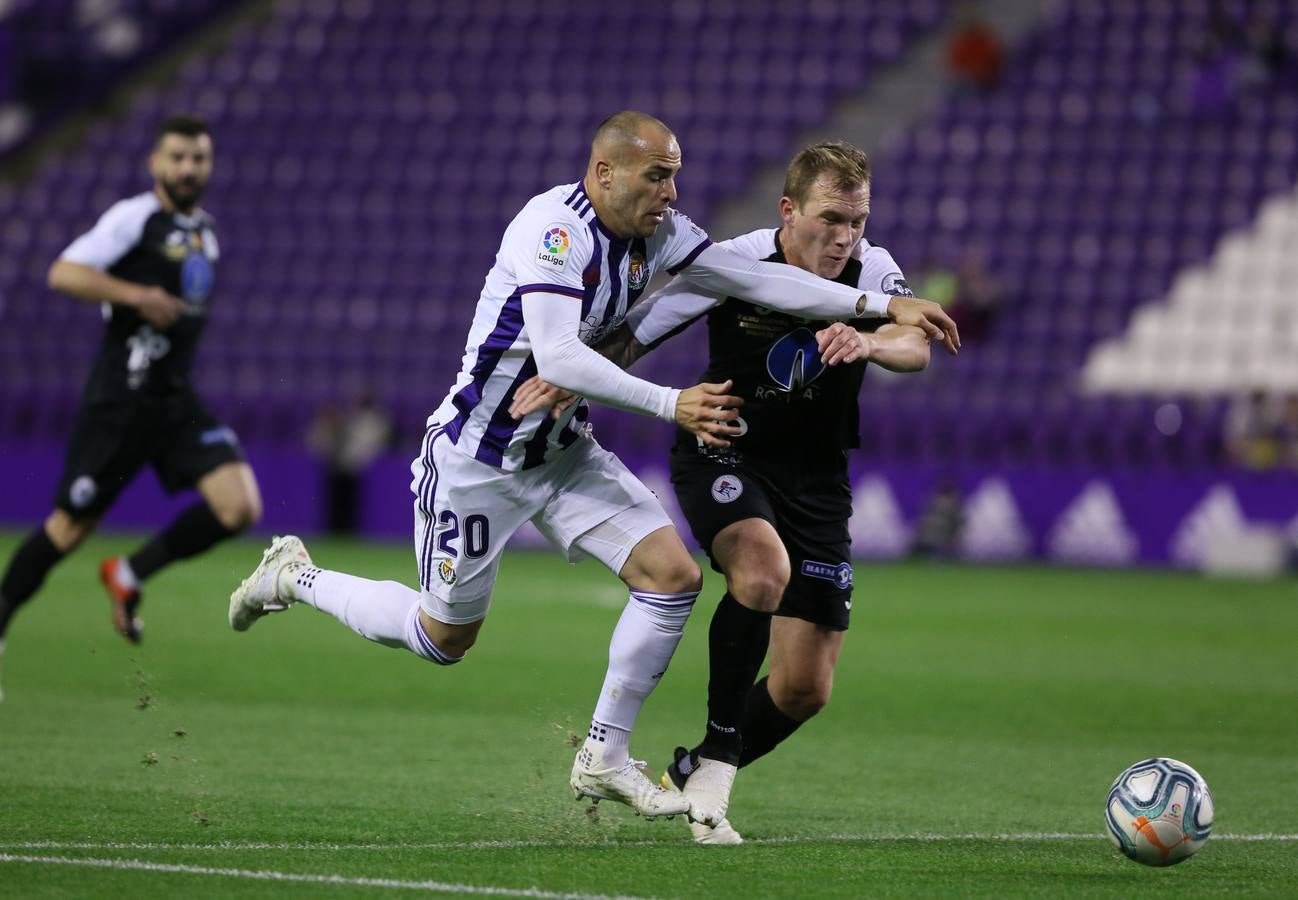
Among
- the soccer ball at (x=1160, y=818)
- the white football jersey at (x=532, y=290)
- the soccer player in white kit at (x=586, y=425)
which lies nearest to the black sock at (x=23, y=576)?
the soccer player in white kit at (x=586, y=425)

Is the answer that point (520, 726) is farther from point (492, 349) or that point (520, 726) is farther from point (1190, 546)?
point (1190, 546)

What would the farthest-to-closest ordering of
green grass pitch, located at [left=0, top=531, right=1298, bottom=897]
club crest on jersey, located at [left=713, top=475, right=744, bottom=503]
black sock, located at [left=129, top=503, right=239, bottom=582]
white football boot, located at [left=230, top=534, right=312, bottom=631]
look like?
black sock, located at [left=129, top=503, right=239, bottom=582] → white football boot, located at [left=230, top=534, right=312, bottom=631] → club crest on jersey, located at [left=713, top=475, right=744, bottom=503] → green grass pitch, located at [left=0, top=531, right=1298, bottom=897]

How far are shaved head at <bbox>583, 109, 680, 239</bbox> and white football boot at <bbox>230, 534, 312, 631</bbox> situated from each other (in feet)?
5.86

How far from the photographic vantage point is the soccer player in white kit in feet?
18.6

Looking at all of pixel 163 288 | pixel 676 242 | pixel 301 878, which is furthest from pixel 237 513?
pixel 301 878

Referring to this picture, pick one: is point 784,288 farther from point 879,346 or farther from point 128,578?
point 128,578

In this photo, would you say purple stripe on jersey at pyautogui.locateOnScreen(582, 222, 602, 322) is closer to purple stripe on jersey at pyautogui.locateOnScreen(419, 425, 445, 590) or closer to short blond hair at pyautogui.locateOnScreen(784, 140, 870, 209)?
purple stripe on jersey at pyautogui.locateOnScreen(419, 425, 445, 590)

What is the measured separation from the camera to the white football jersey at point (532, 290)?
570cm

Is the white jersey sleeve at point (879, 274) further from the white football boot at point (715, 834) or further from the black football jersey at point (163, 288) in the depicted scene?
the black football jersey at point (163, 288)

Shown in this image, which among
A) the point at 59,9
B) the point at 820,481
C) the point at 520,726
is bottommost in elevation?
the point at 520,726

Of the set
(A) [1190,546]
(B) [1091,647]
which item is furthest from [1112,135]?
(B) [1091,647]

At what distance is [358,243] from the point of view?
25.3 metres

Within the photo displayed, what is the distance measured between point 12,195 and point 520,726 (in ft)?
68.7

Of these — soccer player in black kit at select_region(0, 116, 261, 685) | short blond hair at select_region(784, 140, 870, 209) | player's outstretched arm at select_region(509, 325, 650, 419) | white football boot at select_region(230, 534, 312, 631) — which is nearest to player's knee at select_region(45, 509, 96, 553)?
soccer player in black kit at select_region(0, 116, 261, 685)
